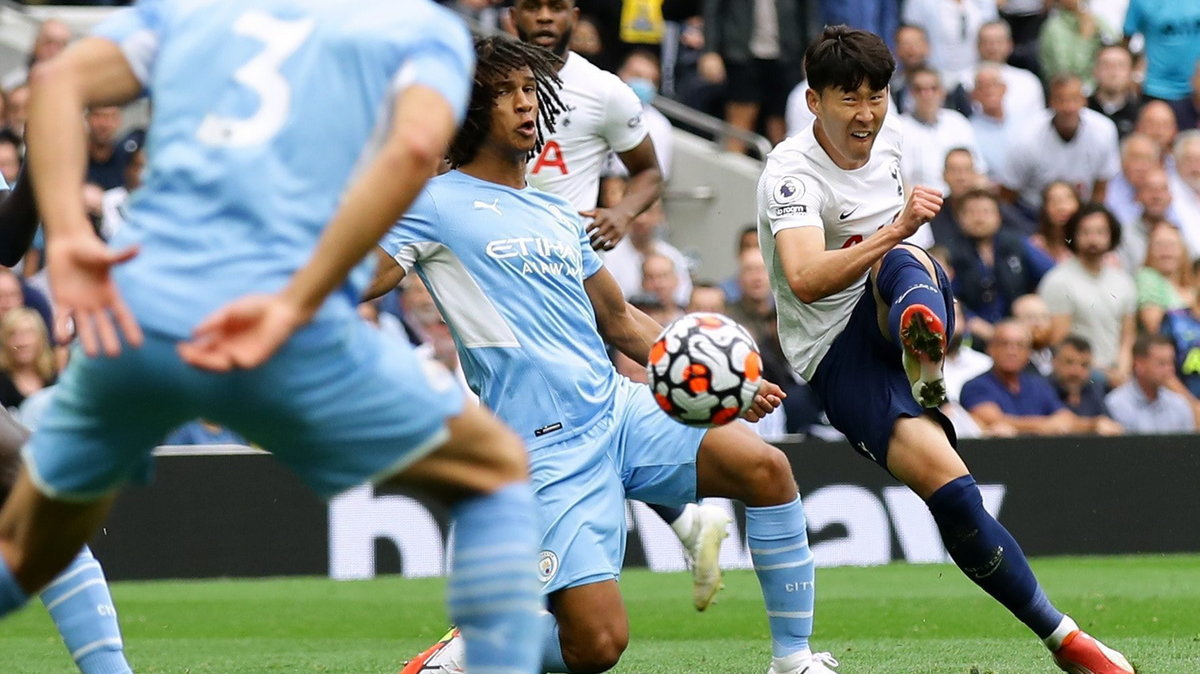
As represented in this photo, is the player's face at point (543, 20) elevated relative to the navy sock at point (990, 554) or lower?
elevated

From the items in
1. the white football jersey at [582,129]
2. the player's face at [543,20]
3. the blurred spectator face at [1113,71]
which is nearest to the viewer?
the player's face at [543,20]

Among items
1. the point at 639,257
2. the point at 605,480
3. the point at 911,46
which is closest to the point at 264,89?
the point at 605,480

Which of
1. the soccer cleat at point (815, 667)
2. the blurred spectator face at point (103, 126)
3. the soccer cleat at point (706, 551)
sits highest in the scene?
the soccer cleat at point (815, 667)

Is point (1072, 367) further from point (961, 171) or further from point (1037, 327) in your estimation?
point (961, 171)

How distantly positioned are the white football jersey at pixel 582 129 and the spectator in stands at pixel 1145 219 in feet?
21.4

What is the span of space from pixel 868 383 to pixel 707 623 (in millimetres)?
2564

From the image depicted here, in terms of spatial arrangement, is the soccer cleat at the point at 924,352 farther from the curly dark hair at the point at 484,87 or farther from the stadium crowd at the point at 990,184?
the stadium crowd at the point at 990,184

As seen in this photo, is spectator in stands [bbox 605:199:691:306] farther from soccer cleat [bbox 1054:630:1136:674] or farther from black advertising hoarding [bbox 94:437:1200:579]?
soccer cleat [bbox 1054:630:1136:674]

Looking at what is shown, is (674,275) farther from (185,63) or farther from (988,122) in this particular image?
(185,63)

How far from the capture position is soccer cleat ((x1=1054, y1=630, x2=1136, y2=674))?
6145mm

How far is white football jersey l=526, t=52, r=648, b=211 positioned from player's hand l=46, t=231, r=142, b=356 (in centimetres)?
477

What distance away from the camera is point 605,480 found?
607 cm

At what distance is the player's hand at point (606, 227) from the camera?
7.88 meters

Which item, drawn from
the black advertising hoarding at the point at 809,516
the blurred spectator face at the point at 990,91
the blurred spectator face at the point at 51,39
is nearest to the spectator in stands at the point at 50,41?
the blurred spectator face at the point at 51,39
